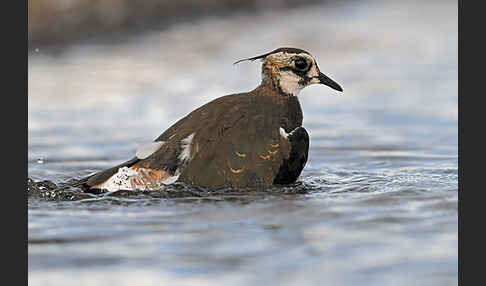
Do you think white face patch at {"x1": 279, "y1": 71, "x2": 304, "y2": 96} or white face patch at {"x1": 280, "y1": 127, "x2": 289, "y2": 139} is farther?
white face patch at {"x1": 279, "y1": 71, "x2": 304, "y2": 96}

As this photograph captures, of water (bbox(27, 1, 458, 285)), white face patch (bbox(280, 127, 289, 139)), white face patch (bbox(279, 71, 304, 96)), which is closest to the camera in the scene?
water (bbox(27, 1, 458, 285))

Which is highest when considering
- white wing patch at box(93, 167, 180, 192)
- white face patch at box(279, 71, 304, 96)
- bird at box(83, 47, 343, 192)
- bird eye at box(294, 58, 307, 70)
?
bird eye at box(294, 58, 307, 70)

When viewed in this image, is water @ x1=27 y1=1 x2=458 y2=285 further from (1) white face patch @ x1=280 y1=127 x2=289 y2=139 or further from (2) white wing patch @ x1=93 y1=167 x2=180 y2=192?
(1) white face patch @ x1=280 y1=127 x2=289 y2=139

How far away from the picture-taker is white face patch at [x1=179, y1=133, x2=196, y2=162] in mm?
6328

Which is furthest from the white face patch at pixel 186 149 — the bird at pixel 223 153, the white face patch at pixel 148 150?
the white face patch at pixel 148 150

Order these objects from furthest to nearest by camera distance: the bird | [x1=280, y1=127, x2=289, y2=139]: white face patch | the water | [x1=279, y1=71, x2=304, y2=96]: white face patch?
[x1=279, y1=71, x2=304, y2=96]: white face patch → [x1=280, y1=127, x2=289, y2=139]: white face patch → the bird → the water

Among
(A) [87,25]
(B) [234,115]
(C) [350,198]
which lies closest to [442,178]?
(C) [350,198]

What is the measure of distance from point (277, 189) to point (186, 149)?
62 cm

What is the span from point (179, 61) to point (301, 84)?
446 cm

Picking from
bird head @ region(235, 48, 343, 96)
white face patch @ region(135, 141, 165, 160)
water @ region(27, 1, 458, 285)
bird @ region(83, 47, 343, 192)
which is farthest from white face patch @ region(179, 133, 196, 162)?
bird head @ region(235, 48, 343, 96)

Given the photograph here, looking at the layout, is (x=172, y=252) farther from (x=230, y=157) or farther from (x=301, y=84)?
(x=301, y=84)

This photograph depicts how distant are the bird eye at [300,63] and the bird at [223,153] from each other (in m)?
0.39

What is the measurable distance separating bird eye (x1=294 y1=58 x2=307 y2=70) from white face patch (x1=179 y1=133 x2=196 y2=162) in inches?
36.1

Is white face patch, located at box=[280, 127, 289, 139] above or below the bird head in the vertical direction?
below
